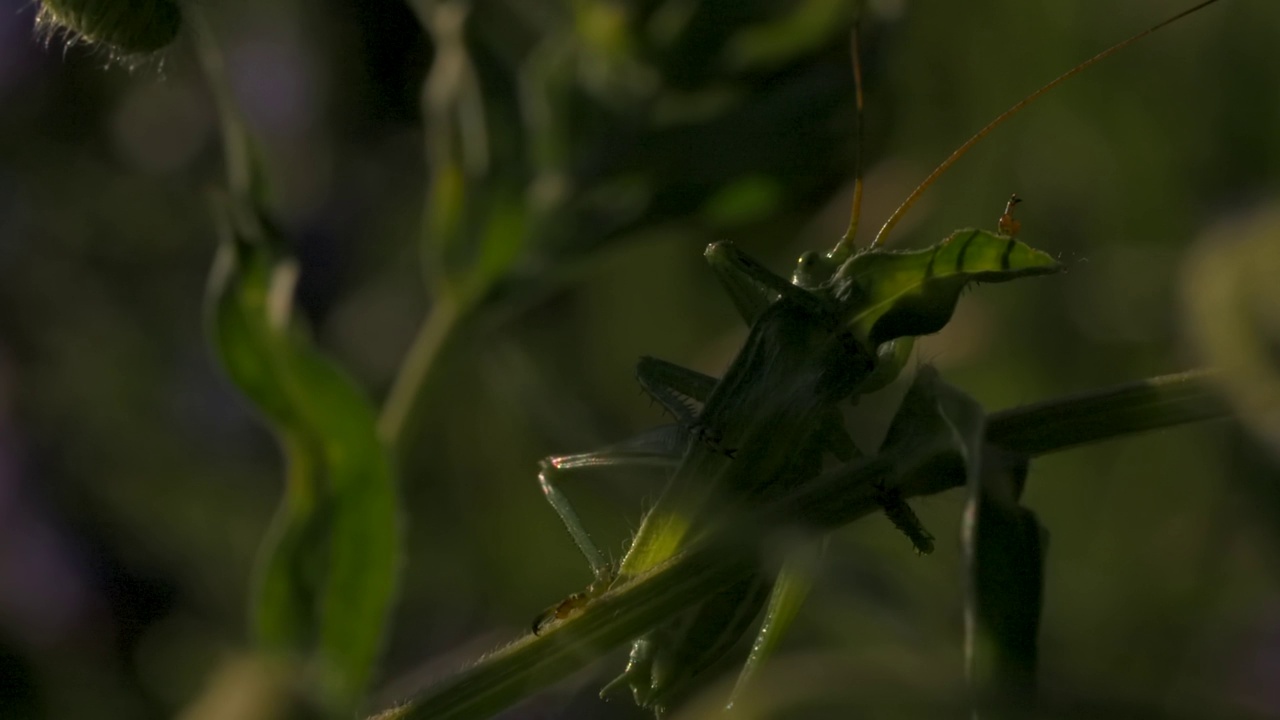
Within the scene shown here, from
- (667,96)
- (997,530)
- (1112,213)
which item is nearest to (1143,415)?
(997,530)

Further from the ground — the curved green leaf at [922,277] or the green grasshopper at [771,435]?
the curved green leaf at [922,277]

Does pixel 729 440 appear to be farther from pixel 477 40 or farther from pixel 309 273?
pixel 309 273

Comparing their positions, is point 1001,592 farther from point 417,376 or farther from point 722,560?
point 417,376

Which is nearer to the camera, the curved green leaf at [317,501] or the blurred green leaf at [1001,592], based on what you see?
the blurred green leaf at [1001,592]

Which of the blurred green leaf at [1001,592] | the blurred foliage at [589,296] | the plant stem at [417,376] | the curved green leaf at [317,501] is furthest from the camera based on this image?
the blurred foliage at [589,296]

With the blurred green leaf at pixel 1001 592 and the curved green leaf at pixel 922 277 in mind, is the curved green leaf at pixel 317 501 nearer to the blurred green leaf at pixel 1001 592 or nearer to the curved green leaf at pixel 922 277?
the curved green leaf at pixel 922 277

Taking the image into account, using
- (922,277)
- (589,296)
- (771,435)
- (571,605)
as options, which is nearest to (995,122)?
(922,277)

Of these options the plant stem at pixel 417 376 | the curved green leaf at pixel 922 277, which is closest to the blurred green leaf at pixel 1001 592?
the curved green leaf at pixel 922 277

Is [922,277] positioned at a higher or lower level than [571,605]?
higher
